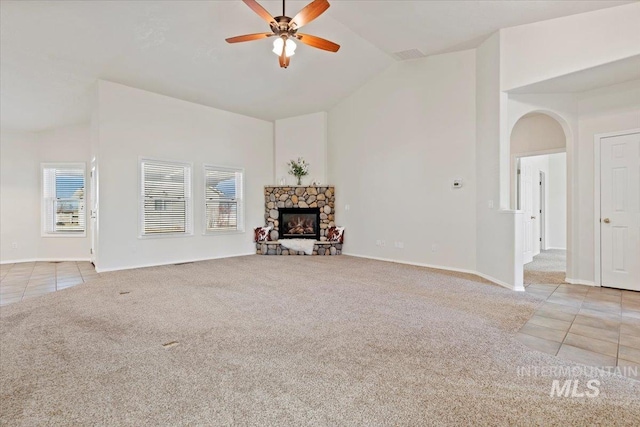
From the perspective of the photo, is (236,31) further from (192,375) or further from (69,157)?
(69,157)

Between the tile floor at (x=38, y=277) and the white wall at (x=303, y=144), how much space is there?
4575 millimetres

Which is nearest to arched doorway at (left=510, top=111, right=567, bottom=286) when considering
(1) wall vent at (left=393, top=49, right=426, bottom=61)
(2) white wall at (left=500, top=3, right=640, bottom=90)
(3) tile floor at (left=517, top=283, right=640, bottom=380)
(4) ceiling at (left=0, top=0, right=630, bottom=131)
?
(3) tile floor at (left=517, top=283, right=640, bottom=380)

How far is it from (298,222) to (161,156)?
11.4ft

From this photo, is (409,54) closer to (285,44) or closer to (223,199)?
(285,44)

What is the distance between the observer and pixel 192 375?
6.75 ft

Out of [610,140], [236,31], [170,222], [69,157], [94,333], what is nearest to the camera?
[94,333]

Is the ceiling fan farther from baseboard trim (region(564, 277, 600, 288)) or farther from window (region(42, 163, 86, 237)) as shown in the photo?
window (region(42, 163, 86, 237))

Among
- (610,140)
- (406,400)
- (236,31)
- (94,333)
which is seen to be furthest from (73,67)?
(610,140)

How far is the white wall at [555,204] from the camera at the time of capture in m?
8.27

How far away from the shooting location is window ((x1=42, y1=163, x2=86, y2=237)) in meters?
7.05

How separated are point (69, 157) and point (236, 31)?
17.4 ft

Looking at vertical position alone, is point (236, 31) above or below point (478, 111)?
above

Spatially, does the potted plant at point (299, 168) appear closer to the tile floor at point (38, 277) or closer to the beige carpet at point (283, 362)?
the beige carpet at point (283, 362)

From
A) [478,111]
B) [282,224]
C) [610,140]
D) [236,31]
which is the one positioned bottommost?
[282,224]
